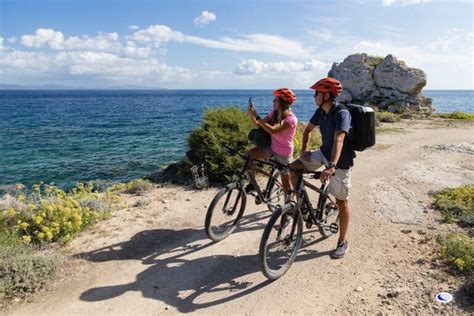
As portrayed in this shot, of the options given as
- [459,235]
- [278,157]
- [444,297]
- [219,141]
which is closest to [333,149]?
[278,157]

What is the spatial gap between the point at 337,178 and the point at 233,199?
5.91 feet

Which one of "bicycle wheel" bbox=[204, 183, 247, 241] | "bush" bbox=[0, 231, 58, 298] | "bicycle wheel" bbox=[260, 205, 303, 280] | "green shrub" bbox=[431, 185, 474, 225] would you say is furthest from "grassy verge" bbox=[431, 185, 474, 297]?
"bush" bbox=[0, 231, 58, 298]

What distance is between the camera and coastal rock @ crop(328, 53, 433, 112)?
31.1 meters

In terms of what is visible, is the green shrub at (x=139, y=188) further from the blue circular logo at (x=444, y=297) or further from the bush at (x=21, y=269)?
the blue circular logo at (x=444, y=297)

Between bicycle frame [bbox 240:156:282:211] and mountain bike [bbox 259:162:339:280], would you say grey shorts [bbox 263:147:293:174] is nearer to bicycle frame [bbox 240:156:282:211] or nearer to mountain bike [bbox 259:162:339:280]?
bicycle frame [bbox 240:156:282:211]

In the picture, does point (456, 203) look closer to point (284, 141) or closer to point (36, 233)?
point (284, 141)

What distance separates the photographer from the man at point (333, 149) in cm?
487

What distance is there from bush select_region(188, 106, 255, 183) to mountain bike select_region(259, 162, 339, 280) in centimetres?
415

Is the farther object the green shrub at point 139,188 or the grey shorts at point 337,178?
the green shrub at point 139,188

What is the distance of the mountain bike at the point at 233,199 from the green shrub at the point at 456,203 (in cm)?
371

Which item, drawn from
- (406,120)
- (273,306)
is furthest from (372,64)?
(273,306)

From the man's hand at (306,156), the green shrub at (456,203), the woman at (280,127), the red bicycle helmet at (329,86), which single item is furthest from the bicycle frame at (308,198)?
the green shrub at (456,203)

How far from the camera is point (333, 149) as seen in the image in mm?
4898

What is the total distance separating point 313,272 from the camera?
17.6ft
